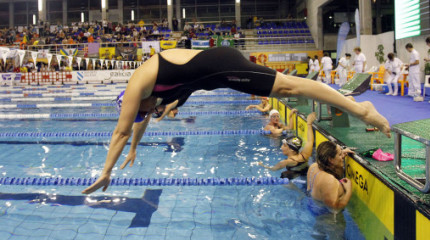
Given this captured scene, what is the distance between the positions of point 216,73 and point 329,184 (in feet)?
4.34

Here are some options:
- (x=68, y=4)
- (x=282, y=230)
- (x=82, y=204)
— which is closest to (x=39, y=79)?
(x=68, y=4)

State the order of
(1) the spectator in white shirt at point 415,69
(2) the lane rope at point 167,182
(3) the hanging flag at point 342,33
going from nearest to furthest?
(2) the lane rope at point 167,182 → (1) the spectator in white shirt at point 415,69 → (3) the hanging flag at point 342,33

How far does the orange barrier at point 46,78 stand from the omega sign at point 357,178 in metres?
20.2

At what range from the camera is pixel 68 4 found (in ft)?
104

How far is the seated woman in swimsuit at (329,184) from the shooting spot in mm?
2900

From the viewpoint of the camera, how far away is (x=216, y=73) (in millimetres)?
2303

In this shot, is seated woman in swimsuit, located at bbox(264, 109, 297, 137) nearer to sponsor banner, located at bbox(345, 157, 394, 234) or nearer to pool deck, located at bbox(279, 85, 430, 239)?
pool deck, located at bbox(279, 85, 430, 239)

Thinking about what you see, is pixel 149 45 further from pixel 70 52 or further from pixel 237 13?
pixel 237 13

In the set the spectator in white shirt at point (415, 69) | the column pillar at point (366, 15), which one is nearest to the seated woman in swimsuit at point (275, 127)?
the spectator in white shirt at point (415, 69)

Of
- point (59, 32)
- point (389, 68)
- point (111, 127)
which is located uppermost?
point (59, 32)

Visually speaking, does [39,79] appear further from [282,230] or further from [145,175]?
[282,230]

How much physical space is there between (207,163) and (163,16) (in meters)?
28.4

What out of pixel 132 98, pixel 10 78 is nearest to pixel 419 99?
pixel 132 98

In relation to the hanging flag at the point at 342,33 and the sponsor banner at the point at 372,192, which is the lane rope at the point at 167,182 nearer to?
the sponsor banner at the point at 372,192
